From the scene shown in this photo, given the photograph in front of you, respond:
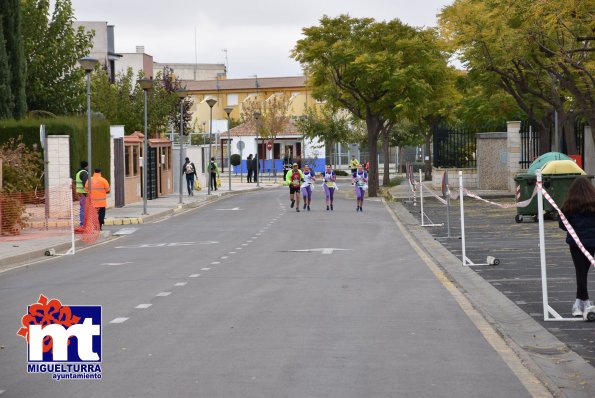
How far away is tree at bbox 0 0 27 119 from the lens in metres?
44.2

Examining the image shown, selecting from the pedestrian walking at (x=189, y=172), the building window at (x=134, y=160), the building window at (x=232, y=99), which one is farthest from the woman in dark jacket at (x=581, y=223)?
the building window at (x=232, y=99)

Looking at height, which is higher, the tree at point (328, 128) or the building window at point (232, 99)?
the building window at point (232, 99)

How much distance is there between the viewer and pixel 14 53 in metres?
44.5

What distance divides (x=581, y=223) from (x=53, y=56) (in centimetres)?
4313

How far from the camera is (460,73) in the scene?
59.7m

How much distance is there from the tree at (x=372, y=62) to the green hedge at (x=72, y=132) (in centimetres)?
1377

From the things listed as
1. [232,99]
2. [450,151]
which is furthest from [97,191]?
[232,99]

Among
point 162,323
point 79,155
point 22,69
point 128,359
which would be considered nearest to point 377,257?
point 162,323

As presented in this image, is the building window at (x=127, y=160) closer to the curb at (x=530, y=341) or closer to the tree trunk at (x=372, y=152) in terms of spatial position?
the tree trunk at (x=372, y=152)

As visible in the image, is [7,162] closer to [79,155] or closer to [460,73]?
[79,155]

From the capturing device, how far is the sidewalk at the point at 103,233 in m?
23.2

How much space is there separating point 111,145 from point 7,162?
11.0 metres

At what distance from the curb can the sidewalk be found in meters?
8.96

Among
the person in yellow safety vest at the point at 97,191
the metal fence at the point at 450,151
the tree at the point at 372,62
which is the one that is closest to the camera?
the person in yellow safety vest at the point at 97,191
